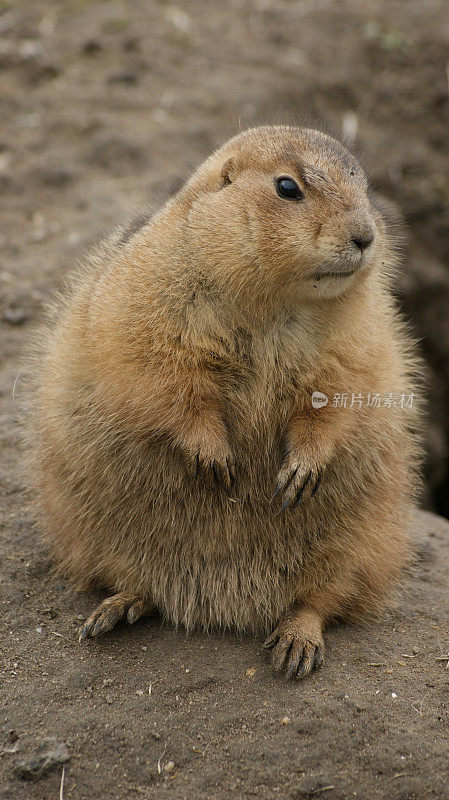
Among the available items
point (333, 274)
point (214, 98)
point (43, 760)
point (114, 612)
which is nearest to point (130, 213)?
point (214, 98)

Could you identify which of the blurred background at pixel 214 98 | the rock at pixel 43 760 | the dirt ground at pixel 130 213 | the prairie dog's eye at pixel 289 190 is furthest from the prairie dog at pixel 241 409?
the blurred background at pixel 214 98

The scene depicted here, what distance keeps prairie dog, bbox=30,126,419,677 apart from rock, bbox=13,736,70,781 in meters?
0.69

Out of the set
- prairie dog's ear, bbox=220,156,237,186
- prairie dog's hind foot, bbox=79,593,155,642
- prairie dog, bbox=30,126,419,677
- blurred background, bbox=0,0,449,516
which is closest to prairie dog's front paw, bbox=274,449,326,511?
prairie dog, bbox=30,126,419,677

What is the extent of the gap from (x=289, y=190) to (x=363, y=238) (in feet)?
1.39

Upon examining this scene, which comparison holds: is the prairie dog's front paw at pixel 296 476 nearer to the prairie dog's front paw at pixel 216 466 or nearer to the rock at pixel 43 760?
the prairie dog's front paw at pixel 216 466

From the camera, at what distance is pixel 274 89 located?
27.7 feet

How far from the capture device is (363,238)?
3.63m

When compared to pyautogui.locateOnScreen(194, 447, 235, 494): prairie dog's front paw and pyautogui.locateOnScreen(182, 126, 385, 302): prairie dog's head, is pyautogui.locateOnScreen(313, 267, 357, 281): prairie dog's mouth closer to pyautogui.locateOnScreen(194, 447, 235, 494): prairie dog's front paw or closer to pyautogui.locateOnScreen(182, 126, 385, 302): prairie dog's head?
pyautogui.locateOnScreen(182, 126, 385, 302): prairie dog's head

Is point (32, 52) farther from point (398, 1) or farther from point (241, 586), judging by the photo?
point (241, 586)

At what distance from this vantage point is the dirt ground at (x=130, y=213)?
3570 mm

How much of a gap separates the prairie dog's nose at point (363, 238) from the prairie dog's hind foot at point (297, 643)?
189 cm

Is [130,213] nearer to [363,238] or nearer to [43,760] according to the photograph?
[363,238]

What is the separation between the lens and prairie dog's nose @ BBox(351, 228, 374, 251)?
362 centimetres

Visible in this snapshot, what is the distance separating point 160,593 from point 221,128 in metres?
5.27
